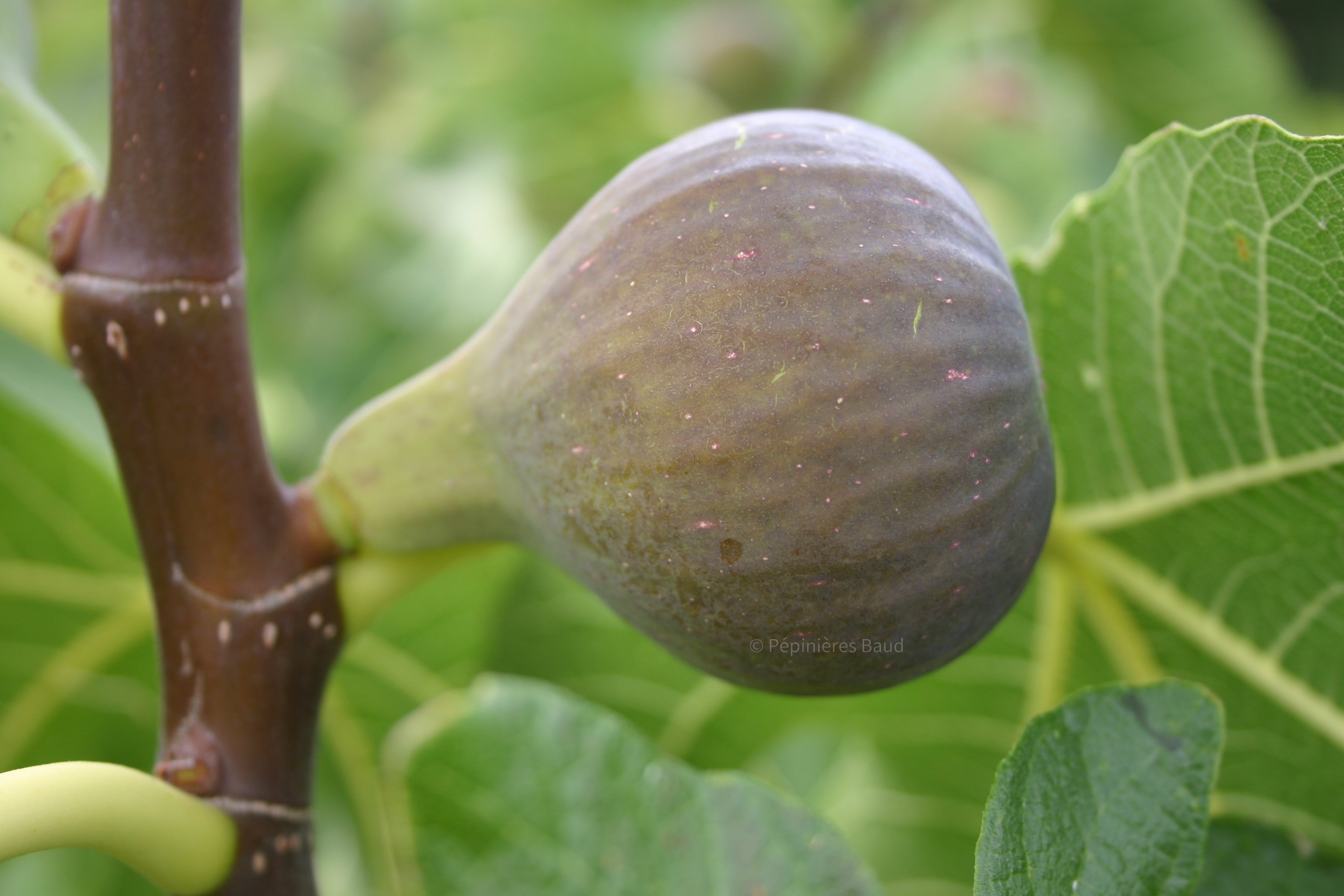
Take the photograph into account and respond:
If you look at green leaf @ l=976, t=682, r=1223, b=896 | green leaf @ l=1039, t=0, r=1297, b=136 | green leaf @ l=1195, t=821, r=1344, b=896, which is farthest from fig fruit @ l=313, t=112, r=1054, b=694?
green leaf @ l=1039, t=0, r=1297, b=136

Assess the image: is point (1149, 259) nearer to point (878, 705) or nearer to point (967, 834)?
point (878, 705)

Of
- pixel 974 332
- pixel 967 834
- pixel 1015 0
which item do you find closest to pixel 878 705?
pixel 967 834

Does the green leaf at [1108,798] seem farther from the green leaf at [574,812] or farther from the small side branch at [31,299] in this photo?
the small side branch at [31,299]

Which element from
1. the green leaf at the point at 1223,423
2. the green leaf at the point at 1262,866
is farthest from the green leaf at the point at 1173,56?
the green leaf at the point at 1262,866

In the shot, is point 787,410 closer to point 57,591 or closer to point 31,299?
point 31,299

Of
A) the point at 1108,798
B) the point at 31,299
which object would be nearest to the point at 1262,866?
the point at 1108,798

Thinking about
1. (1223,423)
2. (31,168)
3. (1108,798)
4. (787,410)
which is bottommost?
(1108,798)
